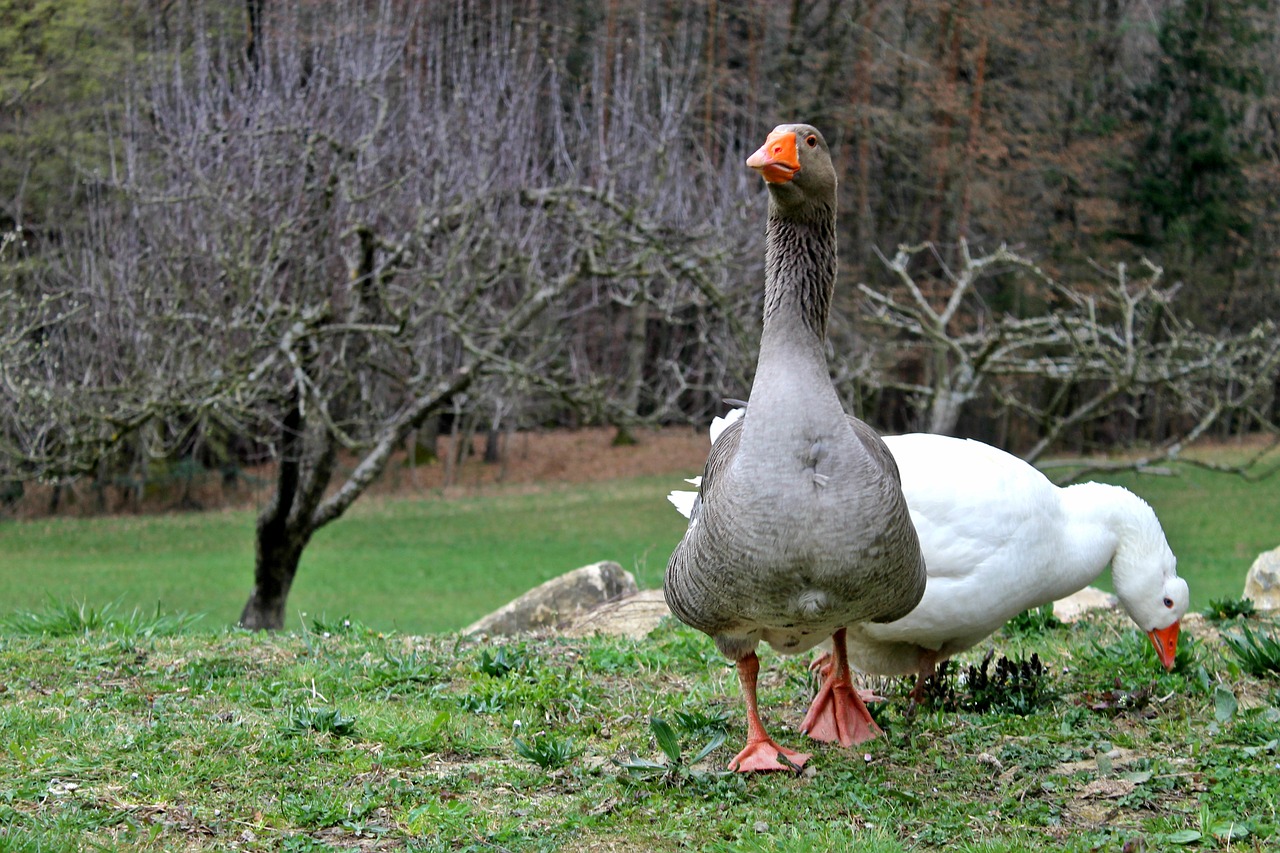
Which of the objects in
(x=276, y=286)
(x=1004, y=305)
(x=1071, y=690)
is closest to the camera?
(x=1071, y=690)

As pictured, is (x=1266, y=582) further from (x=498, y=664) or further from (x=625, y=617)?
(x=498, y=664)

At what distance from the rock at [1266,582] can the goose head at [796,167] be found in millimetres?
4968

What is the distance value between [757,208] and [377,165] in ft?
18.9

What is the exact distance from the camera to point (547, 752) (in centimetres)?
441

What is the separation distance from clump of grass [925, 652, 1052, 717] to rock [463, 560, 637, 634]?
3.28m

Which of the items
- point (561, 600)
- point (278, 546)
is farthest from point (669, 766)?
point (278, 546)

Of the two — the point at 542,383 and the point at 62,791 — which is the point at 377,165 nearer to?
the point at 542,383

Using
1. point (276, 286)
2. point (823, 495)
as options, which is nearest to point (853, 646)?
point (823, 495)

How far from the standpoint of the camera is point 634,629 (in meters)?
7.21

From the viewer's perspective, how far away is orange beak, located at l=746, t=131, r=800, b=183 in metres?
4.09

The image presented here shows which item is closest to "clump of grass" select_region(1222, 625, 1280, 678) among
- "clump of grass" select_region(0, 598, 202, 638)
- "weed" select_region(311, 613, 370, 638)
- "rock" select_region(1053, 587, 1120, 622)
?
"rock" select_region(1053, 587, 1120, 622)

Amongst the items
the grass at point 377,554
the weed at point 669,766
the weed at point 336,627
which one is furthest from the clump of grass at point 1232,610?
the grass at point 377,554

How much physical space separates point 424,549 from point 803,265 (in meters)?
17.7

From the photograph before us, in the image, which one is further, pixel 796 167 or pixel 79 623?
pixel 79 623
